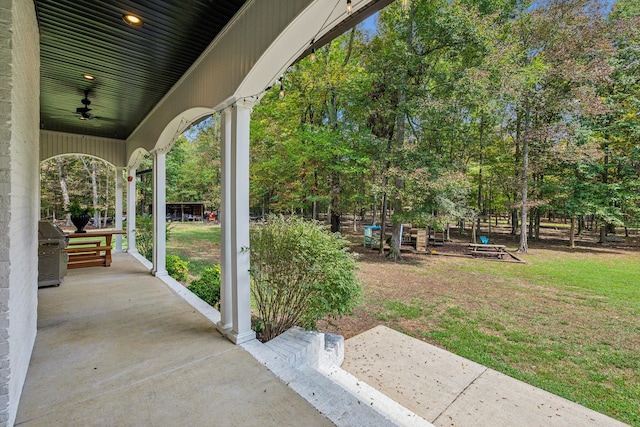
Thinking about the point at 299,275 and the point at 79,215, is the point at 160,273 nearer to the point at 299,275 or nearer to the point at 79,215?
the point at 79,215

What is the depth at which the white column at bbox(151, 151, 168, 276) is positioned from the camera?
512cm

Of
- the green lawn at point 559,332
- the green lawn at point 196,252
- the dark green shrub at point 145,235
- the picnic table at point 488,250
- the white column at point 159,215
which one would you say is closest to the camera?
the green lawn at point 559,332

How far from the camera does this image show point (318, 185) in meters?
11.3

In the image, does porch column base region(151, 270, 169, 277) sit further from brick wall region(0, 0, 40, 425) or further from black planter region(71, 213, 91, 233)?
brick wall region(0, 0, 40, 425)

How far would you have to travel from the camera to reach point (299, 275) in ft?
10.0

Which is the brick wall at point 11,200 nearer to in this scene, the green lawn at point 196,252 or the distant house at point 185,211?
the green lawn at point 196,252

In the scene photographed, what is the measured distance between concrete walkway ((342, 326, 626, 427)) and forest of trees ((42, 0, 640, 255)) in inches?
248

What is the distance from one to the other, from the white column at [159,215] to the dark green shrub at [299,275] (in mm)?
2773

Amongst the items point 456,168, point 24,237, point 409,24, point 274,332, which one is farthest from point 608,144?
point 24,237

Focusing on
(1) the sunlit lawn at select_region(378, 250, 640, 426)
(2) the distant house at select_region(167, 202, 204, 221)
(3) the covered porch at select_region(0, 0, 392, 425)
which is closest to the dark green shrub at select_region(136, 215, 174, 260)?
(3) the covered porch at select_region(0, 0, 392, 425)

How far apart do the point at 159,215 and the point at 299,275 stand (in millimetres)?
3408

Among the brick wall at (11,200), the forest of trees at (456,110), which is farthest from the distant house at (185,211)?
the brick wall at (11,200)

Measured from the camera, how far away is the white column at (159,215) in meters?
5.12

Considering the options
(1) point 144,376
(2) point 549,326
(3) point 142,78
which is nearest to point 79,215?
(3) point 142,78
